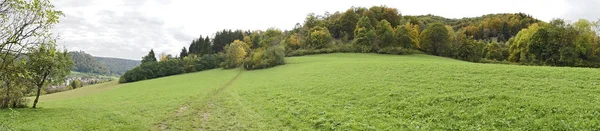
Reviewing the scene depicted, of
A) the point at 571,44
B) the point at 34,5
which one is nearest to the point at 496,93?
the point at 34,5

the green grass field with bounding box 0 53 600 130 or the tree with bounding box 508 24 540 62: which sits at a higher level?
the tree with bounding box 508 24 540 62

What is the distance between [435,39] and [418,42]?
18.0 feet

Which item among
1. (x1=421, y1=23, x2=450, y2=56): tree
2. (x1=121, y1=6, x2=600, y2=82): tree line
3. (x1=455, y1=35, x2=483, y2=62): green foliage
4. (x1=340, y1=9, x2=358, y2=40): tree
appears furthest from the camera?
(x1=340, y1=9, x2=358, y2=40): tree

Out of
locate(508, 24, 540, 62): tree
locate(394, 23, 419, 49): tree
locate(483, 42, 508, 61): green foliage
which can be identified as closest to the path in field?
locate(508, 24, 540, 62): tree

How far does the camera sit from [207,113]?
2705cm

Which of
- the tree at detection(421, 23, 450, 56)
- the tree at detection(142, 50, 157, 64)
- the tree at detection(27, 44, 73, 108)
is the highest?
the tree at detection(421, 23, 450, 56)

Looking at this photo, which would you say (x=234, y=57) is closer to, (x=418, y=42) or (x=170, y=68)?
(x=170, y=68)

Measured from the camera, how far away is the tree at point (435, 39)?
3462 inches

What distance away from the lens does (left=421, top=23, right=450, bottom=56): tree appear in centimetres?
8794

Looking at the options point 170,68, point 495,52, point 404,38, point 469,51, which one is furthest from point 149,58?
point 495,52

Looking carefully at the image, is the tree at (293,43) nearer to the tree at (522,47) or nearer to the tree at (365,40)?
the tree at (365,40)

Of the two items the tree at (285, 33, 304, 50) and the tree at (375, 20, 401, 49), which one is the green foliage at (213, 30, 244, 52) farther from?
the tree at (375, 20, 401, 49)

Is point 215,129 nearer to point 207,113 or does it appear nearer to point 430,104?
point 207,113

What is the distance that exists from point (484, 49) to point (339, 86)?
73.2 metres
